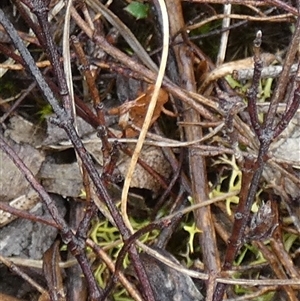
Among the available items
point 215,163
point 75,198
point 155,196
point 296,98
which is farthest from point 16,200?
point 296,98

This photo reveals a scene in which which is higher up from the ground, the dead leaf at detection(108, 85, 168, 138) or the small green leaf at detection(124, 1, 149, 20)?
the small green leaf at detection(124, 1, 149, 20)

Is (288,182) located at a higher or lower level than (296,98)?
lower

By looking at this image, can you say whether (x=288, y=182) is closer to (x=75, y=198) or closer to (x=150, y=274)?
(x=150, y=274)

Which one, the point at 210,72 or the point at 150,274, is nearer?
the point at 150,274

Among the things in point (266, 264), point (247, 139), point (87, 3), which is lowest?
point (266, 264)

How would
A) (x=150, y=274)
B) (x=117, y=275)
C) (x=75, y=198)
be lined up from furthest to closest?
1. (x=75, y=198)
2. (x=150, y=274)
3. (x=117, y=275)

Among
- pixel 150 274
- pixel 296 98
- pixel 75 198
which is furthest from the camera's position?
pixel 75 198

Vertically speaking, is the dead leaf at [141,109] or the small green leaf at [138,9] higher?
the small green leaf at [138,9]

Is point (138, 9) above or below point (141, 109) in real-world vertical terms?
above
